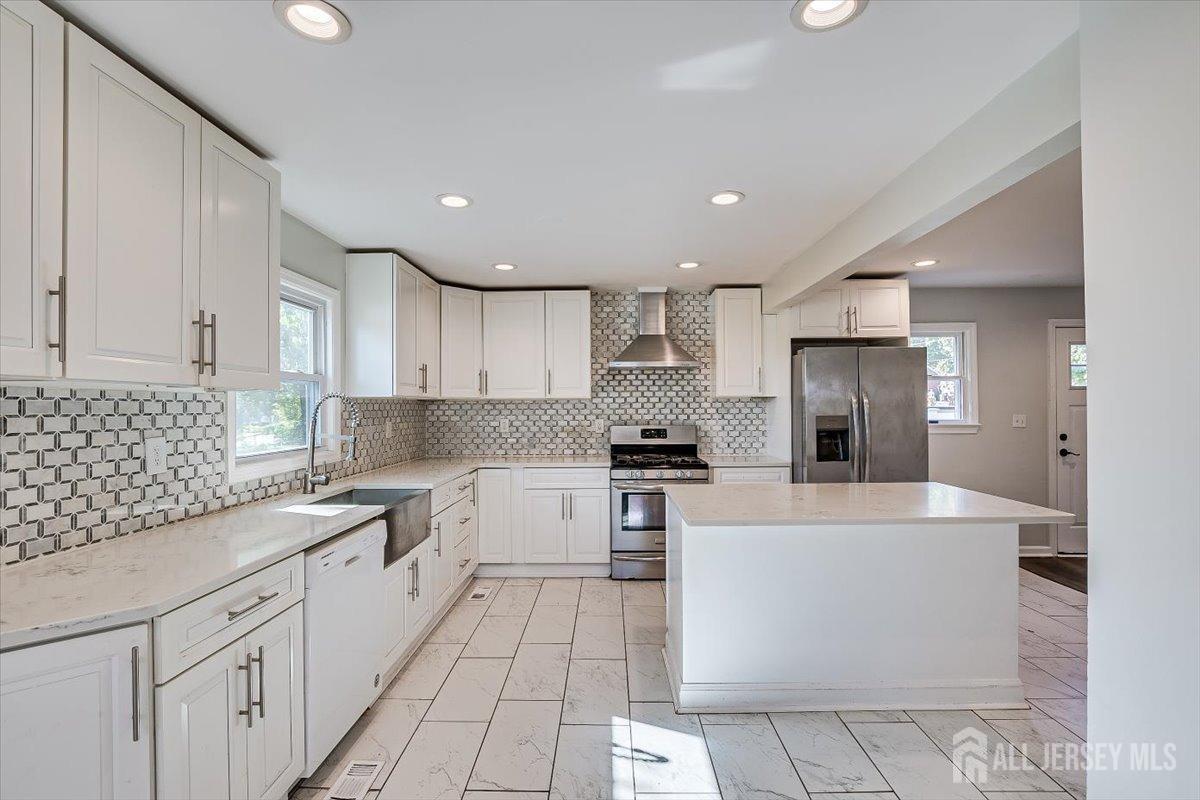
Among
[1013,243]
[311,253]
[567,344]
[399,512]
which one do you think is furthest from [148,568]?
[1013,243]

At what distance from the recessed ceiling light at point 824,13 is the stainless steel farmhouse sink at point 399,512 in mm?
2328

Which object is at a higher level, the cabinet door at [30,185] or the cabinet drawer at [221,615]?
the cabinet door at [30,185]

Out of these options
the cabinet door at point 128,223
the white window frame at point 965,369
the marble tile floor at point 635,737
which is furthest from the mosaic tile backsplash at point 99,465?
the white window frame at point 965,369

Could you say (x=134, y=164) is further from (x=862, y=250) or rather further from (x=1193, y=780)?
(x=862, y=250)

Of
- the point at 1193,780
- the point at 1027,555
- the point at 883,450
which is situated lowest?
the point at 1027,555

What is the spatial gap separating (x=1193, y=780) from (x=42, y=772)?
2.13 meters

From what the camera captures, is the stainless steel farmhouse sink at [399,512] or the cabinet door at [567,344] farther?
the cabinet door at [567,344]

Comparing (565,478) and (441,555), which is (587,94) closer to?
(441,555)

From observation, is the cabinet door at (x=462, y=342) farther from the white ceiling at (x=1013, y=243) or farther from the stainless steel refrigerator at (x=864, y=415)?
the white ceiling at (x=1013, y=243)

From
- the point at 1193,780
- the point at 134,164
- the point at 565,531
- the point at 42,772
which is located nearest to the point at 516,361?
the point at 565,531

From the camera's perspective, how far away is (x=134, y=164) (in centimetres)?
152

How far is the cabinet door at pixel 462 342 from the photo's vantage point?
4.27 m

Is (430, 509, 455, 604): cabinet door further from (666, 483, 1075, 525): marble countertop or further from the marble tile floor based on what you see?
(666, 483, 1075, 525): marble countertop

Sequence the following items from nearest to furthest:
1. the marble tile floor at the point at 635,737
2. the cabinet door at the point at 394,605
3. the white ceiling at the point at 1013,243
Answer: the marble tile floor at the point at 635,737, the cabinet door at the point at 394,605, the white ceiling at the point at 1013,243
